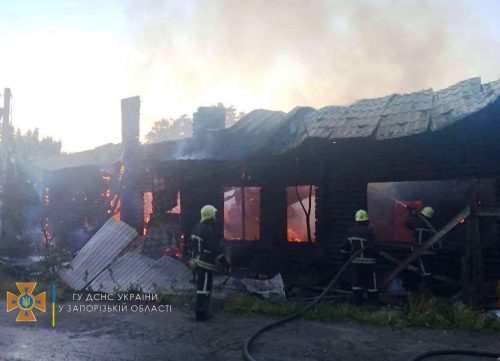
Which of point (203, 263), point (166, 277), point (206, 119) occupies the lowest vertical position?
point (166, 277)

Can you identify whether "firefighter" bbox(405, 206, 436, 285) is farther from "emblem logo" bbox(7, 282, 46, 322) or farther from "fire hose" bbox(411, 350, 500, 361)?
"emblem logo" bbox(7, 282, 46, 322)

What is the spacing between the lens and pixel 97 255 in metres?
10.1

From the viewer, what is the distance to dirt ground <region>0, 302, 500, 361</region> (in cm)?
541

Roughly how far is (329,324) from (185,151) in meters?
6.24

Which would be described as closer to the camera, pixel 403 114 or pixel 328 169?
pixel 403 114

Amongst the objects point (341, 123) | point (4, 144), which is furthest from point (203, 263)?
point (4, 144)

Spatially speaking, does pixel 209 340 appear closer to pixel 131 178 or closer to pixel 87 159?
pixel 131 178

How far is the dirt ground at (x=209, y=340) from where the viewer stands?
5.41m

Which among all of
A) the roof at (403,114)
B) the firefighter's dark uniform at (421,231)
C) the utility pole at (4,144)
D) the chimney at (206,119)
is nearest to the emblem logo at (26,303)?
the chimney at (206,119)

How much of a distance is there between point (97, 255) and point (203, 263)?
399cm

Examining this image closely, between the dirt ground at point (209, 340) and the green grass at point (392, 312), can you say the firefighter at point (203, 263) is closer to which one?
the dirt ground at point (209, 340)

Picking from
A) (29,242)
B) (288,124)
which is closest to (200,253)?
(288,124)

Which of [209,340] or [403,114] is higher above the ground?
[403,114]

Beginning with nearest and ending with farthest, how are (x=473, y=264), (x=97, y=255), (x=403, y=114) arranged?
(x=473, y=264), (x=403, y=114), (x=97, y=255)
